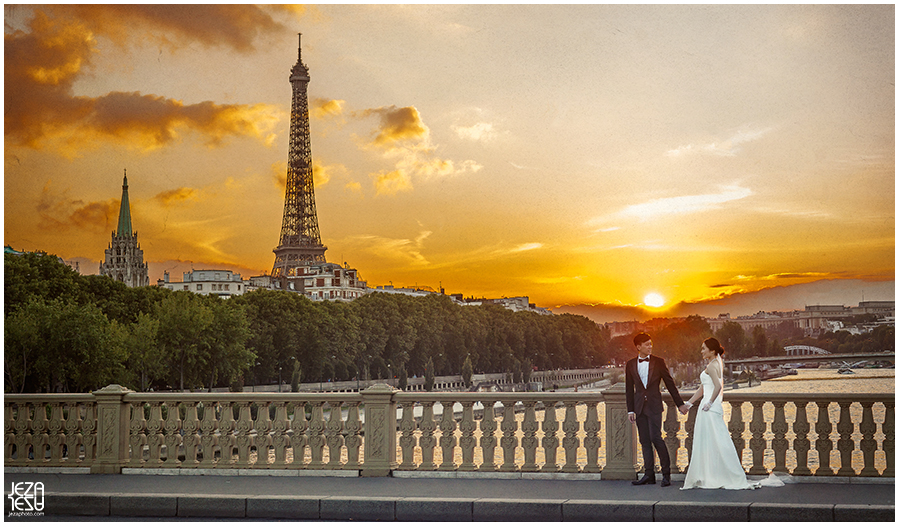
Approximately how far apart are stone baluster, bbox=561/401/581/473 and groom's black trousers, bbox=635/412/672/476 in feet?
1.53

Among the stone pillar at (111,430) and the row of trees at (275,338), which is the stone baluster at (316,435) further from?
the row of trees at (275,338)

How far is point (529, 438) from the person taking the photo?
5.96 meters

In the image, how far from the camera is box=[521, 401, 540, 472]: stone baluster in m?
5.91

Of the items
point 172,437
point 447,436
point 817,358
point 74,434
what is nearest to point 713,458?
point 447,436

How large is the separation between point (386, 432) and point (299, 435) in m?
0.64

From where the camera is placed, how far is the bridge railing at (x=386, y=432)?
18.6 ft

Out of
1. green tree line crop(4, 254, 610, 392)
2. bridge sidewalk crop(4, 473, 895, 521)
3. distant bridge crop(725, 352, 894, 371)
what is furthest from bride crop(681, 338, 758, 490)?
green tree line crop(4, 254, 610, 392)

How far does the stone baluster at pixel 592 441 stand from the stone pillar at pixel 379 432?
4.34 ft

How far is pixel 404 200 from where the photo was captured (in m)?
20.3

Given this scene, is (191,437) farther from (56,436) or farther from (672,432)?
(672,432)

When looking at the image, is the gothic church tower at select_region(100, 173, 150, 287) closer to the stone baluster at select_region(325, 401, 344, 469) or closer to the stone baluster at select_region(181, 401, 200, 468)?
the stone baluster at select_region(181, 401, 200, 468)

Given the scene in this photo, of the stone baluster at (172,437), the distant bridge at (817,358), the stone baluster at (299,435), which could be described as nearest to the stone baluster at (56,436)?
the stone baluster at (172,437)

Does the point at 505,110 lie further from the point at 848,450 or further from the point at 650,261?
the point at 848,450

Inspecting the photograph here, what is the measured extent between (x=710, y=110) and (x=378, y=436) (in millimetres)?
8325
